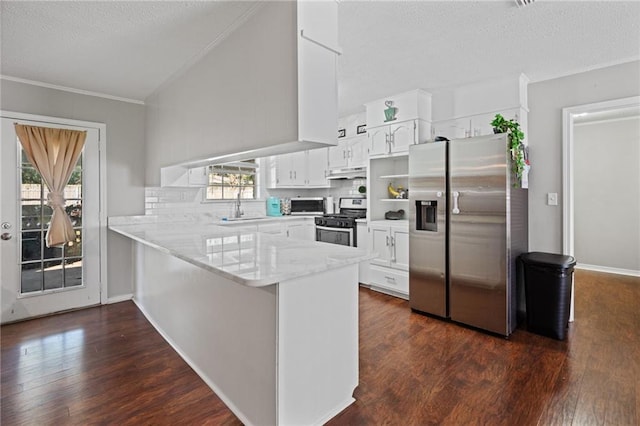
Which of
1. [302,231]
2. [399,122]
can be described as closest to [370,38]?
[399,122]

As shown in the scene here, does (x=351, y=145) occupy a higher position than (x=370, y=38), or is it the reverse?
(x=370, y=38)

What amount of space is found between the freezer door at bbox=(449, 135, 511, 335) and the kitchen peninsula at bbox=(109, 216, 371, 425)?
1563mm

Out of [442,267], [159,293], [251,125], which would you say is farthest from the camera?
[442,267]

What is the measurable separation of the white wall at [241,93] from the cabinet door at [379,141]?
93.2 inches

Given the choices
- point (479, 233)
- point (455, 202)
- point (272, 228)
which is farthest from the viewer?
point (272, 228)

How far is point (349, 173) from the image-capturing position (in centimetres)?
488

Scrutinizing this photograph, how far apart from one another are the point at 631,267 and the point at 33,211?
800 centimetres

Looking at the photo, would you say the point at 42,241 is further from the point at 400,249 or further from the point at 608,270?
the point at 608,270

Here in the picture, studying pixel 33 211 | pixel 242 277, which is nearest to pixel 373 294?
pixel 242 277

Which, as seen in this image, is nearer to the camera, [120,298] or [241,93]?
[241,93]

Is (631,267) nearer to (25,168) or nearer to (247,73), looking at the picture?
(247,73)

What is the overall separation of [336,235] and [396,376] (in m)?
2.55

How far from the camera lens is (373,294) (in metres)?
4.10

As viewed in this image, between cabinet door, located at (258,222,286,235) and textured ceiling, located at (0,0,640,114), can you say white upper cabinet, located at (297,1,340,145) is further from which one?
cabinet door, located at (258,222,286,235)
